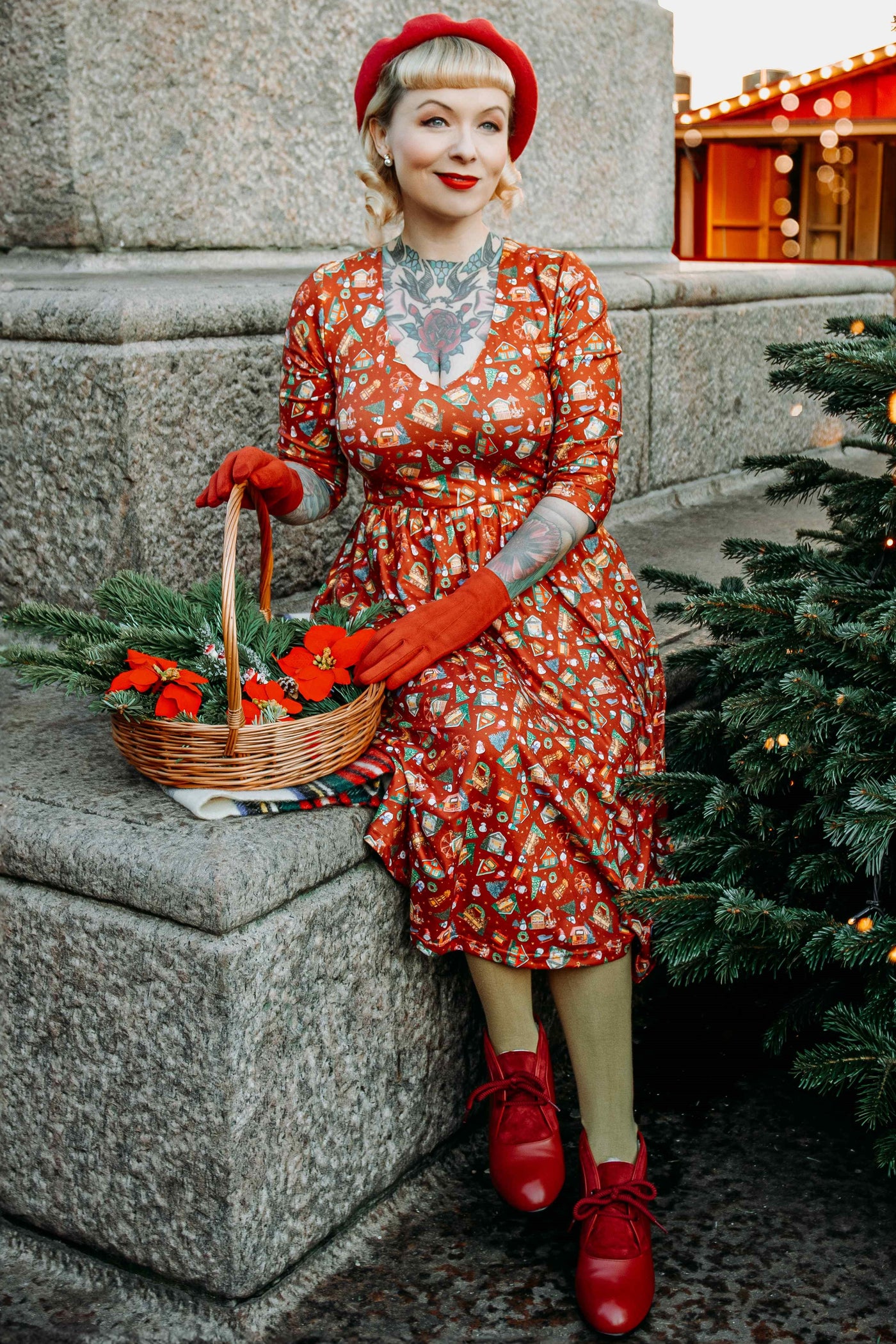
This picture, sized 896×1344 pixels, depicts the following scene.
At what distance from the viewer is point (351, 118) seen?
10.4 ft

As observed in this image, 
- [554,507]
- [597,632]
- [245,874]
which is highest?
[554,507]

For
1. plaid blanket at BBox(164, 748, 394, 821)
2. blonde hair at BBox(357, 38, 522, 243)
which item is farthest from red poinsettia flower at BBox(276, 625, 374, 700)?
blonde hair at BBox(357, 38, 522, 243)

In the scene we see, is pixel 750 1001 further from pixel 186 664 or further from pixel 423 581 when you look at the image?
pixel 186 664

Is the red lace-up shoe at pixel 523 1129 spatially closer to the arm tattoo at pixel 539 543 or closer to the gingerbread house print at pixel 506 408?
the arm tattoo at pixel 539 543

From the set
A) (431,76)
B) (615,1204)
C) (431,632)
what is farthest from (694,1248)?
(431,76)

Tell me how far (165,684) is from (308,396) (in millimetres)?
694

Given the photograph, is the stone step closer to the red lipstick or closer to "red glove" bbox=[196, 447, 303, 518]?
"red glove" bbox=[196, 447, 303, 518]

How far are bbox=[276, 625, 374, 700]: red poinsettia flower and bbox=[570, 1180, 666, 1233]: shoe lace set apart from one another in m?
0.87

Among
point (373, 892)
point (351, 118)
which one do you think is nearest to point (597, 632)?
point (373, 892)

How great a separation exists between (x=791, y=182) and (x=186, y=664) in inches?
548

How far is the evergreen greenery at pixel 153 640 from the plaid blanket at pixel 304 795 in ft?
0.36

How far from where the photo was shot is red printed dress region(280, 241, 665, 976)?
2.08 meters

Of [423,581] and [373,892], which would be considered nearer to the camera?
[373,892]

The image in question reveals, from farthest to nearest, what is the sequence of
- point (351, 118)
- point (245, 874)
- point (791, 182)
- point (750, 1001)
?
point (791, 182), point (351, 118), point (750, 1001), point (245, 874)
